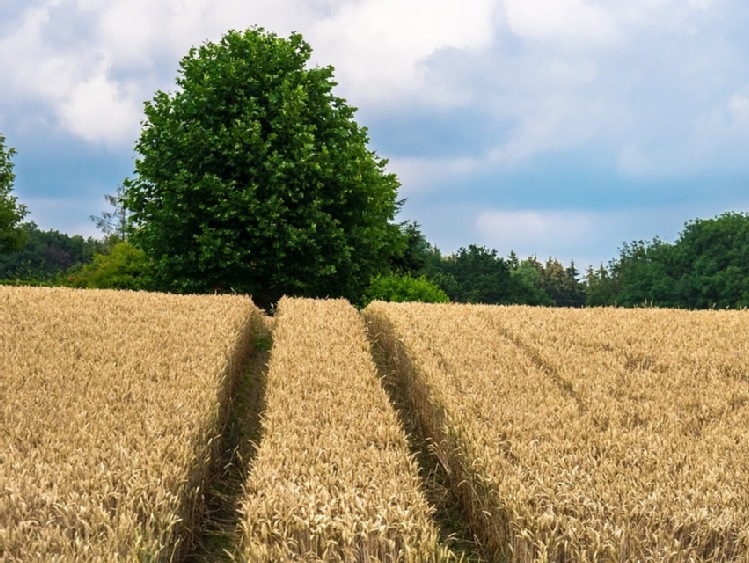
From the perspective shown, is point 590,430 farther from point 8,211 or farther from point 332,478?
point 8,211

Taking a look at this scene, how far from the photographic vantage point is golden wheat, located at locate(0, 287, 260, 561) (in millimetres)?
4598

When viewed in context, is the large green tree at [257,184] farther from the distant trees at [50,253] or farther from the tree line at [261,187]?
the distant trees at [50,253]

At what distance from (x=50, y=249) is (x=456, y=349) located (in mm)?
107331

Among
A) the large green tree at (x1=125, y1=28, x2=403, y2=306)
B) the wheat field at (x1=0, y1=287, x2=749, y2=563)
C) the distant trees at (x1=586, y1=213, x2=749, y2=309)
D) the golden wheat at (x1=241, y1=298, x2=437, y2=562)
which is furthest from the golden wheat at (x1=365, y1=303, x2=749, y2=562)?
the distant trees at (x1=586, y1=213, x2=749, y2=309)

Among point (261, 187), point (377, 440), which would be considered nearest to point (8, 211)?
point (261, 187)

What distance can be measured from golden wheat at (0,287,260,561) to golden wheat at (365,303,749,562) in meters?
2.58

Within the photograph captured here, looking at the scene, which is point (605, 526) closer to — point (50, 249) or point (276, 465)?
point (276, 465)

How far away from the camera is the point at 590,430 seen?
21.7ft

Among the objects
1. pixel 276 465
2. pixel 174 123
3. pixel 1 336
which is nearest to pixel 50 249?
pixel 174 123

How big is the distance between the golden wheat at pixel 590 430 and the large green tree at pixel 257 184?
10.9m

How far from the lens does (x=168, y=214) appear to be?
74.3 ft

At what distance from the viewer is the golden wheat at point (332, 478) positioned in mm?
4586

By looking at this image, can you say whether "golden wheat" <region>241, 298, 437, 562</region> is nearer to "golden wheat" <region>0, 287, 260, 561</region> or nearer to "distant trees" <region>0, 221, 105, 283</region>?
"golden wheat" <region>0, 287, 260, 561</region>

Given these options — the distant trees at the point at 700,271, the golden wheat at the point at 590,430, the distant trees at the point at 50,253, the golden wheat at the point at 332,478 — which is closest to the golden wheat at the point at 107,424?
the golden wheat at the point at 332,478
